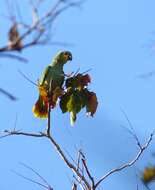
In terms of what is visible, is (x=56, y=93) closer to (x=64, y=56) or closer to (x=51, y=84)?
(x=51, y=84)

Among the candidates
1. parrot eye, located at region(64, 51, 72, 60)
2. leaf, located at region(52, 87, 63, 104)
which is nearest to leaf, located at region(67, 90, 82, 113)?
leaf, located at region(52, 87, 63, 104)

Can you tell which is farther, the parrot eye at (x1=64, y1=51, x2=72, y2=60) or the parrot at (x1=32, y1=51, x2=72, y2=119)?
the parrot eye at (x1=64, y1=51, x2=72, y2=60)

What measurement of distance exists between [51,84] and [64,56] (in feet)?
0.95

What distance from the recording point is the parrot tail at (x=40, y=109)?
3923mm

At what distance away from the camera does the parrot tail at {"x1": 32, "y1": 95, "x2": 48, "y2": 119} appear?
392 centimetres

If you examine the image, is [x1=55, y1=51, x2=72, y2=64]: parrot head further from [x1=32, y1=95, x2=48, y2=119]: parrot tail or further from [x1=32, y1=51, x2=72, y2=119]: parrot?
[x1=32, y1=95, x2=48, y2=119]: parrot tail

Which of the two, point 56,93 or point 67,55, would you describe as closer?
point 56,93

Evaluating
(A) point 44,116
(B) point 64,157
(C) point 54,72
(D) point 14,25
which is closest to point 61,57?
(C) point 54,72

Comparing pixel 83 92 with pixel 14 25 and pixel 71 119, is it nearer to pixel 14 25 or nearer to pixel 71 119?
pixel 71 119

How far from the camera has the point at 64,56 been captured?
156 inches

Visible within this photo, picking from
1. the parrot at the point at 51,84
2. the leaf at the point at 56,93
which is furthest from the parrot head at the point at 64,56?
the leaf at the point at 56,93

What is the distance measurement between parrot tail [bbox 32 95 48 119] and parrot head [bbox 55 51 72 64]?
0.35 metres

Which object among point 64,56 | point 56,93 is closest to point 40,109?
point 56,93

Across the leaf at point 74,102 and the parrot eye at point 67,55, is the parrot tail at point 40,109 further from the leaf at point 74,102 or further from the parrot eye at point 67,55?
the parrot eye at point 67,55
